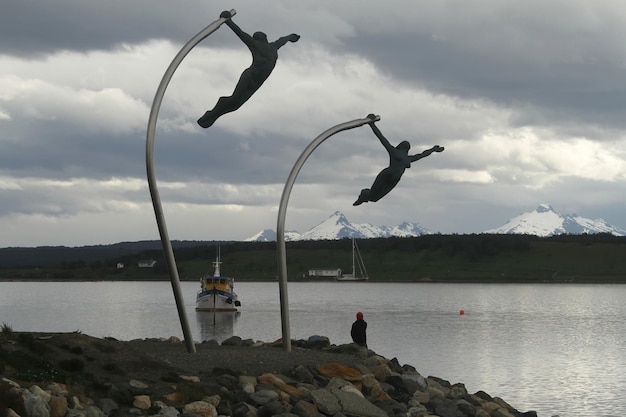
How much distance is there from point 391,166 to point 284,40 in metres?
5.51

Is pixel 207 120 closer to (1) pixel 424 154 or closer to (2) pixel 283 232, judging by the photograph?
(2) pixel 283 232

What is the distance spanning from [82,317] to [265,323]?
71.9 ft

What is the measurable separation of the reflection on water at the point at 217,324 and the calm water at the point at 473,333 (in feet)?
0.34

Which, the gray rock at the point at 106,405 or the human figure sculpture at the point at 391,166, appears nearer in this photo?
the gray rock at the point at 106,405

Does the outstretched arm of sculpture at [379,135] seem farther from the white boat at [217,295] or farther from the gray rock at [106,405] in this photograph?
the white boat at [217,295]

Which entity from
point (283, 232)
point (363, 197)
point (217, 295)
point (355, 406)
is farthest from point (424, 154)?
point (217, 295)

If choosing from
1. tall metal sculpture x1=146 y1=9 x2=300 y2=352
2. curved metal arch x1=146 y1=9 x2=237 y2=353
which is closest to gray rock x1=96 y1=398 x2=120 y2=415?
curved metal arch x1=146 y1=9 x2=237 y2=353

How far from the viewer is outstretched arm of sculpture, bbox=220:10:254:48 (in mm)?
27125

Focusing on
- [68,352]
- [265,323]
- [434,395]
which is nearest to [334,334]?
[265,323]

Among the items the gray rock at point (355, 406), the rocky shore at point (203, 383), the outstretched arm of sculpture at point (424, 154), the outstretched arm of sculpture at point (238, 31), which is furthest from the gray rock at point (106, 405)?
the outstretched arm of sculpture at point (424, 154)

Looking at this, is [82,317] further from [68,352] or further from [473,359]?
[68,352]

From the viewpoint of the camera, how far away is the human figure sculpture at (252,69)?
1060 inches

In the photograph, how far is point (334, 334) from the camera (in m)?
72.9

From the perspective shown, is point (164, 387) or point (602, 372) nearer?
point (164, 387)
